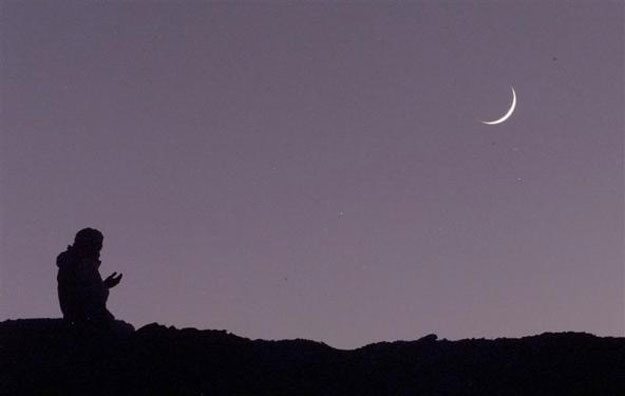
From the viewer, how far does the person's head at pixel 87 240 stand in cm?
1761

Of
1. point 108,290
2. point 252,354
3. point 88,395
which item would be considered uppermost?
point 108,290

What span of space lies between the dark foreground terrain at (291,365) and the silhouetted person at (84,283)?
13.6 inches

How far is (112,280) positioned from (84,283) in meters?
0.60

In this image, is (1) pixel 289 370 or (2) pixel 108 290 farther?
(2) pixel 108 290

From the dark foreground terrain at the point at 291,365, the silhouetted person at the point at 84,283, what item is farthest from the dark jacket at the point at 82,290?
the dark foreground terrain at the point at 291,365

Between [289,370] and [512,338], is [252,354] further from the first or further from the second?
[512,338]

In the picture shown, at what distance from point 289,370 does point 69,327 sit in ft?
14.2

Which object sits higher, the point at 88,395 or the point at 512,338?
the point at 512,338

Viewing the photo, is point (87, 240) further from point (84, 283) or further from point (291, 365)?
point (291, 365)

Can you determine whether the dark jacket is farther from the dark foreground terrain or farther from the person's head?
the dark foreground terrain

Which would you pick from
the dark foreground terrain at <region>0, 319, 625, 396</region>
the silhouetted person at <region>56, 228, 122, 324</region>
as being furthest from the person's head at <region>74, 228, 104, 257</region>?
the dark foreground terrain at <region>0, 319, 625, 396</region>

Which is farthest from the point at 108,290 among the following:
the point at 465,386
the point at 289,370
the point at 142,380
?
the point at 465,386

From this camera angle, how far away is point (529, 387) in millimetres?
15445

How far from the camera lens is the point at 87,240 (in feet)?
57.8
